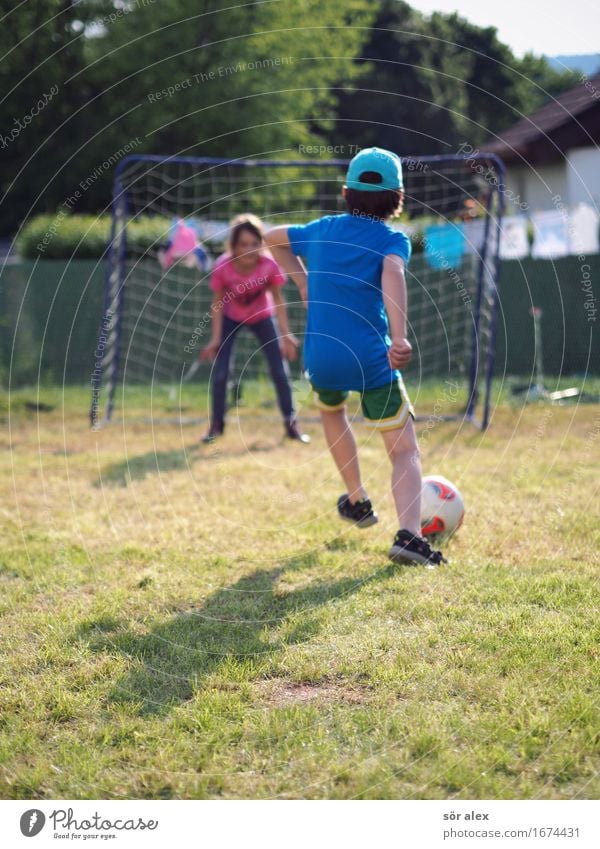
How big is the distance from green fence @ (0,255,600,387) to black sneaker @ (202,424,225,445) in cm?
634

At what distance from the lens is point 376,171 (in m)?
5.48

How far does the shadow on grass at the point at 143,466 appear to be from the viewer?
838cm

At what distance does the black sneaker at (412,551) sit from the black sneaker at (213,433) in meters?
4.92

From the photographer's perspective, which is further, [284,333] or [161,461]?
[161,461]

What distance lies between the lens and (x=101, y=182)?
103 ft

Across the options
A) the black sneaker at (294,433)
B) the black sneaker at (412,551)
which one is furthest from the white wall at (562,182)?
the black sneaker at (412,551)

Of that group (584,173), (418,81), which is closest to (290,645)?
(584,173)

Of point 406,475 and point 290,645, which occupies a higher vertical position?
point 406,475

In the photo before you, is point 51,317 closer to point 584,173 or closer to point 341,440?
point 341,440

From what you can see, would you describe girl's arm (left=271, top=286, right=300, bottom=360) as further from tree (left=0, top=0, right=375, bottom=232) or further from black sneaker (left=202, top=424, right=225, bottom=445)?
tree (left=0, top=0, right=375, bottom=232)

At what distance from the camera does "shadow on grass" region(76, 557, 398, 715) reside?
4.00 m

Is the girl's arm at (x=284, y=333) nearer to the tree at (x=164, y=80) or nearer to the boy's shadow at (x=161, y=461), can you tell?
the boy's shadow at (x=161, y=461)

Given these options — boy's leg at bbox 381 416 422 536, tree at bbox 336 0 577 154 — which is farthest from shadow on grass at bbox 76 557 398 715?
tree at bbox 336 0 577 154

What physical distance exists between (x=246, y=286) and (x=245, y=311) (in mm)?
263
